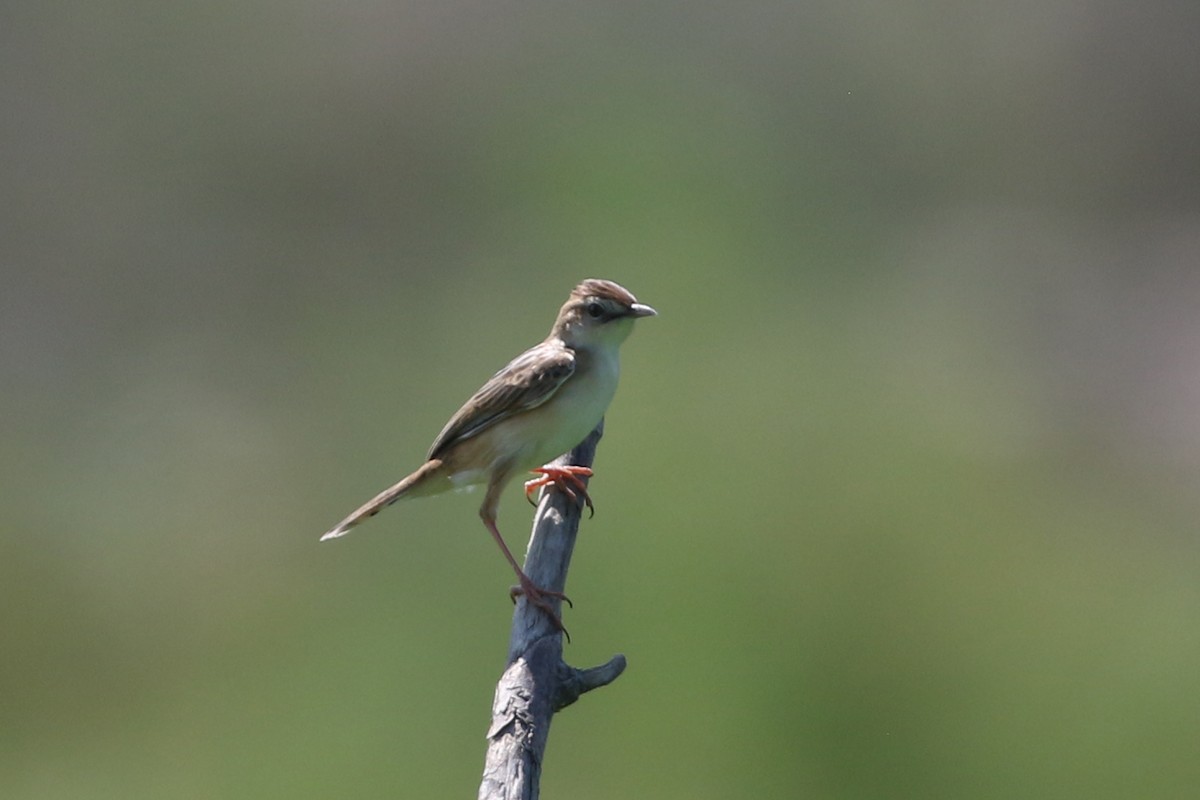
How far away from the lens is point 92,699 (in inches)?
255

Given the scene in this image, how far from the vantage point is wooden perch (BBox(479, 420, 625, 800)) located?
2695 mm

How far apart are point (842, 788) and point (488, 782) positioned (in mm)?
3193

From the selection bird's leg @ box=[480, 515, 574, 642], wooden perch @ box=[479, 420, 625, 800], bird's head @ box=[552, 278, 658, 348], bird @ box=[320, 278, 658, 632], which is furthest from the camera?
bird's head @ box=[552, 278, 658, 348]

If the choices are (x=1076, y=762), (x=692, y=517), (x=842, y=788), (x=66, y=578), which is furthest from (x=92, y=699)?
(x=1076, y=762)

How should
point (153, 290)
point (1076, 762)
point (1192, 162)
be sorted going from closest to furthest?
point (1076, 762) < point (153, 290) < point (1192, 162)

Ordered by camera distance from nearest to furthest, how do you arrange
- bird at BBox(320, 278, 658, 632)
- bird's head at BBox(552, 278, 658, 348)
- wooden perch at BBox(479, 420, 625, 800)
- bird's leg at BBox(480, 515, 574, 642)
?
wooden perch at BBox(479, 420, 625, 800) → bird's leg at BBox(480, 515, 574, 642) → bird at BBox(320, 278, 658, 632) → bird's head at BBox(552, 278, 658, 348)

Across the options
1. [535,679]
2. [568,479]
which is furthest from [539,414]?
[535,679]

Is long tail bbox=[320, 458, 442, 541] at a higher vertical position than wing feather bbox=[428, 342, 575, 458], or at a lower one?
lower

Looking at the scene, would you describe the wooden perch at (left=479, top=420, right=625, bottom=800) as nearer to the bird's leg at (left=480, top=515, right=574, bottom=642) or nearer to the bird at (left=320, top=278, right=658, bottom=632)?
the bird's leg at (left=480, top=515, right=574, bottom=642)

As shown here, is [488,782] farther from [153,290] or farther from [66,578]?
[153,290]

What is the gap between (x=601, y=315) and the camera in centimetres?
374

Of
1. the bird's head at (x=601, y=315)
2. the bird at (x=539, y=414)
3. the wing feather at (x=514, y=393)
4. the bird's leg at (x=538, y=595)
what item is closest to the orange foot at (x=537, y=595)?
A: the bird's leg at (x=538, y=595)

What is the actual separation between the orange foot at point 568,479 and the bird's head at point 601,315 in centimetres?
34


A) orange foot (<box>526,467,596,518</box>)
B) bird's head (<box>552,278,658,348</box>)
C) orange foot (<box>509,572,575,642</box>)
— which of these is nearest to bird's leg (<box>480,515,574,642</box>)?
orange foot (<box>509,572,575,642</box>)
